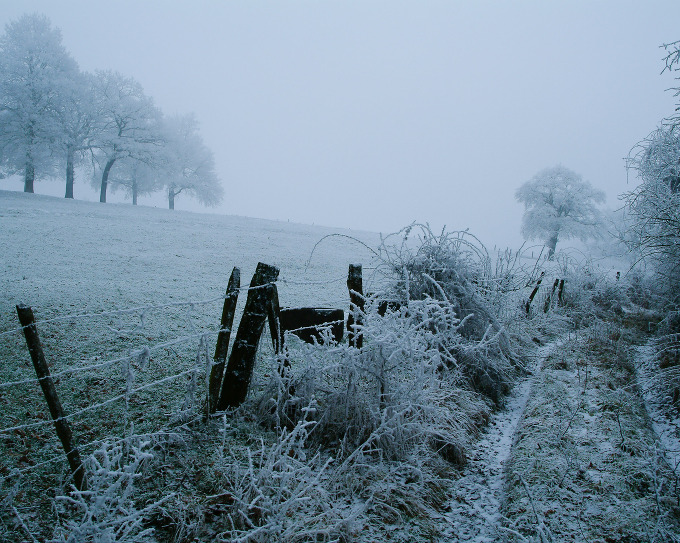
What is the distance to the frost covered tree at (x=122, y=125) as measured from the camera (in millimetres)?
25625

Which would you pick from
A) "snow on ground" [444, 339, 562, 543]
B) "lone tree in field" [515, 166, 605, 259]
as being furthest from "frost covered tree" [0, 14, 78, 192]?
"lone tree in field" [515, 166, 605, 259]

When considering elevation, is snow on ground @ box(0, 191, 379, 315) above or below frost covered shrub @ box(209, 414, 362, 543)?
above

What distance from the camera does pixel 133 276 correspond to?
8.22m

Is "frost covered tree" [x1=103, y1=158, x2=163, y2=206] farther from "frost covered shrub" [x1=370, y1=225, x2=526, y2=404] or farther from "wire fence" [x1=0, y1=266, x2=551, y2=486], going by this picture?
"frost covered shrub" [x1=370, y1=225, x2=526, y2=404]

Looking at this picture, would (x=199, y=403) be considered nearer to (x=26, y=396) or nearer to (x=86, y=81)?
(x=26, y=396)

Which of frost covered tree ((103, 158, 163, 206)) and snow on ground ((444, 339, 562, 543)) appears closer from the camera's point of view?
snow on ground ((444, 339, 562, 543))

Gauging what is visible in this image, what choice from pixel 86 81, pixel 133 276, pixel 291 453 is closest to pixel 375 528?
pixel 291 453

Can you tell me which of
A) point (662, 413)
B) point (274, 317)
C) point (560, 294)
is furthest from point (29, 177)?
point (662, 413)

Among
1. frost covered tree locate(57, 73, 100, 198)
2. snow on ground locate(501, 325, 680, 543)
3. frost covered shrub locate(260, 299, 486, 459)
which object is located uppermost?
frost covered tree locate(57, 73, 100, 198)

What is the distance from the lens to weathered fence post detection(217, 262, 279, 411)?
133 inches

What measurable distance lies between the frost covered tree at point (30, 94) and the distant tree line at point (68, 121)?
0.15ft

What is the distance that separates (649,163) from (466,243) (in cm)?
485

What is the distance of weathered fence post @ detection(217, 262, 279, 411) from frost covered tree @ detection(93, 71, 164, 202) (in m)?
26.7

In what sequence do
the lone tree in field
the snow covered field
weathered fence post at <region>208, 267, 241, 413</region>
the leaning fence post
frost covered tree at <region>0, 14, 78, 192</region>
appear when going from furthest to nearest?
the lone tree in field, frost covered tree at <region>0, 14, 78, 192</region>, the leaning fence post, weathered fence post at <region>208, 267, 241, 413</region>, the snow covered field
